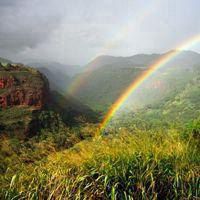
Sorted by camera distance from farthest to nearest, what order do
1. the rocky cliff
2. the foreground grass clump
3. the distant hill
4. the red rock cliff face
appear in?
the red rock cliff face → the rocky cliff → the distant hill → the foreground grass clump

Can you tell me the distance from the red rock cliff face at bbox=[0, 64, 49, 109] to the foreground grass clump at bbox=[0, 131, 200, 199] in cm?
11488

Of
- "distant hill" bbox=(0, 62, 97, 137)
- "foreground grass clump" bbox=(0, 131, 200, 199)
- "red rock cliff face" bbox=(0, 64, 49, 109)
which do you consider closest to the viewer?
"foreground grass clump" bbox=(0, 131, 200, 199)

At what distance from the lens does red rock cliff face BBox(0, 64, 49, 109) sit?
121938 mm

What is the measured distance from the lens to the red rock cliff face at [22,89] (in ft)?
400

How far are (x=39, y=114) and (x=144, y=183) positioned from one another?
10569cm

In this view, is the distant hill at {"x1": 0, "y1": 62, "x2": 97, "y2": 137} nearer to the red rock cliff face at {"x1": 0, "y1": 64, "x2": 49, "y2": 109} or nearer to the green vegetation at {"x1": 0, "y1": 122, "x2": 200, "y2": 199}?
the red rock cliff face at {"x1": 0, "y1": 64, "x2": 49, "y2": 109}

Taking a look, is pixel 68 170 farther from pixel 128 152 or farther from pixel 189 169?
pixel 189 169

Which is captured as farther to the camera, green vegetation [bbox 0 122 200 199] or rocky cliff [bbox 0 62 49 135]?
rocky cliff [bbox 0 62 49 135]

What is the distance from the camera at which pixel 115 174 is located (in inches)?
203

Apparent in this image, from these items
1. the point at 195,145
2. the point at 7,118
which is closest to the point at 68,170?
the point at 195,145

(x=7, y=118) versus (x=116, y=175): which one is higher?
(x=116, y=175)

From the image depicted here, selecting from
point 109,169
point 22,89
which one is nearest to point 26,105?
point 22,89

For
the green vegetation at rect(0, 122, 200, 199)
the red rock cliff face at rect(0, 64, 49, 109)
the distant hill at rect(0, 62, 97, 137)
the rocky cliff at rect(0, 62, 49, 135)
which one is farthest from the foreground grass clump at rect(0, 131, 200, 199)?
the red rock cliff face at rect(0, 64, 49, 109)

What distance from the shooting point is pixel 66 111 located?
132 meters
